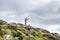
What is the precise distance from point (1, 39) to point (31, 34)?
1337 cm

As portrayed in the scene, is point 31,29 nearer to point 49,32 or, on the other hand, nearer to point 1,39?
point 49,32

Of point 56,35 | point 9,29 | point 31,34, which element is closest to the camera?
point 9,29

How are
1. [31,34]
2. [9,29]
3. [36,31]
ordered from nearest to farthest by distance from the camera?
[9,29] → [31,34] → [36,31]

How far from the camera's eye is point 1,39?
77875mm

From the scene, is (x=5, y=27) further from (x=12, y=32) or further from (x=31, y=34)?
(x=31, y=34)

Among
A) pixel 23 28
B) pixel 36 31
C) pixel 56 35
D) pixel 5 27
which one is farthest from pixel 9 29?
pixel 56 35

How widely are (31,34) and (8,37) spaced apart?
33.7 ft

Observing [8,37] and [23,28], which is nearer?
[8,37]

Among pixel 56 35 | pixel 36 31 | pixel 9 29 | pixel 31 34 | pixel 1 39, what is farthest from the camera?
pixel 56 35

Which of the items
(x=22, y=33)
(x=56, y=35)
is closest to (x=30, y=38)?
(x=22, y=33)

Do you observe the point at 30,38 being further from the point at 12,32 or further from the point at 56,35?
the point at 56,35

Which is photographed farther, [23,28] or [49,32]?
[49,32]

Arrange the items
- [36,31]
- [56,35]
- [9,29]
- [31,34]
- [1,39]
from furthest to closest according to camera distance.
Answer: [56,35]
[36,31]
[31,34]
[9,29]
[1,39]

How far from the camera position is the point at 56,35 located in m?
102
